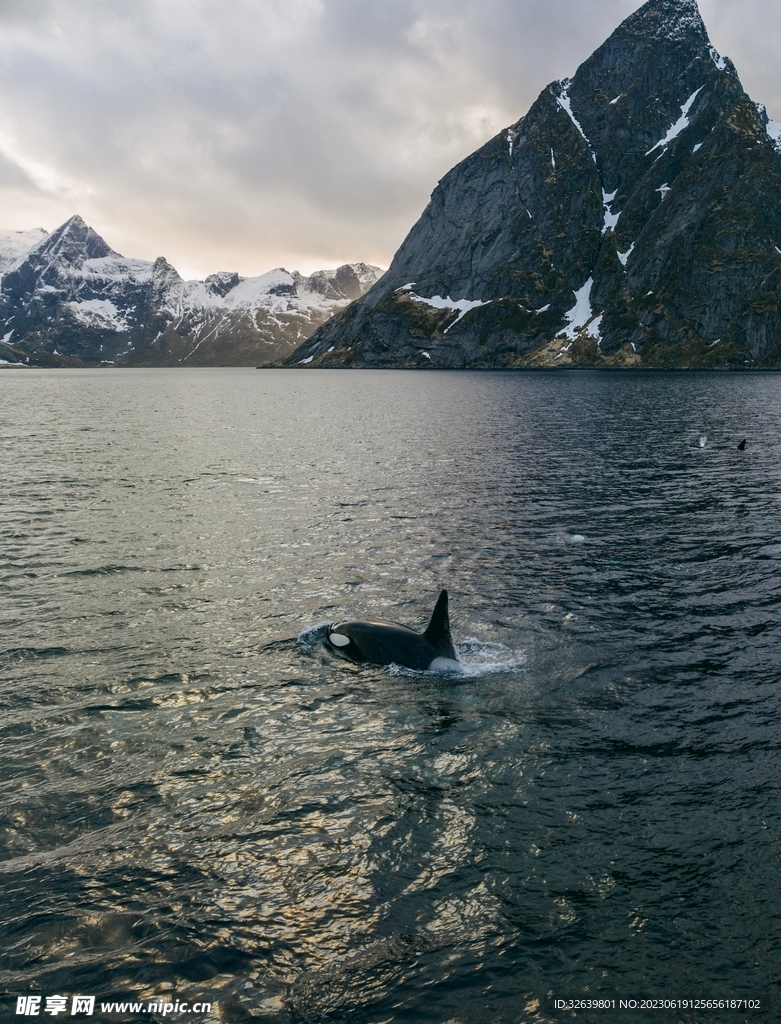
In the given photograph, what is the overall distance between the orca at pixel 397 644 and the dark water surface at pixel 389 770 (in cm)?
76

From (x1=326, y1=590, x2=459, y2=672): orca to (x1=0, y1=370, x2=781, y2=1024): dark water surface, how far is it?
0.76 meters

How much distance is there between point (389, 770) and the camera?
52.1ft

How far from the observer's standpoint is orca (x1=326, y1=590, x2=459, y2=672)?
21.3 meters

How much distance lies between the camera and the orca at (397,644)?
21344 millimetres

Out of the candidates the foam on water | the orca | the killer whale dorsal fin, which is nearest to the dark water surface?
the foam on water

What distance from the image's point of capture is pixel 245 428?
10062 cm

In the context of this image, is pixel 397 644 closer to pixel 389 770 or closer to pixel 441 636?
pixel 441 636

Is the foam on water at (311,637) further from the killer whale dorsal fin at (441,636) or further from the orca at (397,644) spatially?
the killer whale dorsal fin at (441,636)

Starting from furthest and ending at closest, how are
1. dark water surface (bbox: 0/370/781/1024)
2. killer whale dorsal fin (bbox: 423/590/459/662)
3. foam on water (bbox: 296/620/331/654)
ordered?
foam on water (bbox: 296/620/331/654) → killer whale dorsal fin (bbox: 423/590/459/662) → dark water surface (bbox: 0/370/781/1024)

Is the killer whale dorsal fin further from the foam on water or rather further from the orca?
the foam on water

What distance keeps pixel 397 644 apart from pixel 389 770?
6.22 meters

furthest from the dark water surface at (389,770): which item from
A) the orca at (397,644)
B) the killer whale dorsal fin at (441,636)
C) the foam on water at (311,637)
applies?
the killer whale dorsal fin at (441,636)

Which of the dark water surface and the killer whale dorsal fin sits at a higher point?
the killer whale dorsal fin

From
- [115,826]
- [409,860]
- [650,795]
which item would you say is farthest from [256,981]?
[650,795]
